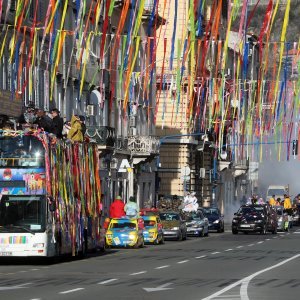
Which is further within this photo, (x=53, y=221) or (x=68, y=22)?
(x=68, y=22)

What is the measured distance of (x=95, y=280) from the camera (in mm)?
29438

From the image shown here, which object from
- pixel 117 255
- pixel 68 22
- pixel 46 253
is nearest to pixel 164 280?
pixel 46 253

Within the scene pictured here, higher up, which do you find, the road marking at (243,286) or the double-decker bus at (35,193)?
the double-decker bus at (35,193)

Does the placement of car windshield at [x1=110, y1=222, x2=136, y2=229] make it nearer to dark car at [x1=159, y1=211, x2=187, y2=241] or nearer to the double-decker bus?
dark car at [x1=159, y1=211, x2=187, y2=241]

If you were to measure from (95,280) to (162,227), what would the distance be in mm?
29142

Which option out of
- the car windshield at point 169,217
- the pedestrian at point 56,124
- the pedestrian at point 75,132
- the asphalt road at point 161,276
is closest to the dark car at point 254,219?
the car windshield at point 169,217

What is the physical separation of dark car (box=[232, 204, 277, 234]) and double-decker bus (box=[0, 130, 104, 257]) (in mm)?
32750

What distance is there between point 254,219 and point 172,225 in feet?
38.1

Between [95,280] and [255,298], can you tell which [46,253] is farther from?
[255,298]

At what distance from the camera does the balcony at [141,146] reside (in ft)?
259

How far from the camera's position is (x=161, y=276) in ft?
102

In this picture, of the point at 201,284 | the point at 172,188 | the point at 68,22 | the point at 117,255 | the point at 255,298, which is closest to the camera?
the point at 255,298

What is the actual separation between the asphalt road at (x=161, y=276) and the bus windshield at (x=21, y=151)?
2605 millimetres

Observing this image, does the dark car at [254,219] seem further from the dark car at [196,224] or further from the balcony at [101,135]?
the balcony at [101,135]
